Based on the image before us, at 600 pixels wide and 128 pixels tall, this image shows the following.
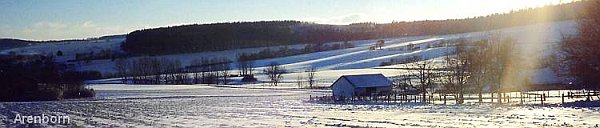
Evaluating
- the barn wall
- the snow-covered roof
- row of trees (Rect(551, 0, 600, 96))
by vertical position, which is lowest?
the barn wall

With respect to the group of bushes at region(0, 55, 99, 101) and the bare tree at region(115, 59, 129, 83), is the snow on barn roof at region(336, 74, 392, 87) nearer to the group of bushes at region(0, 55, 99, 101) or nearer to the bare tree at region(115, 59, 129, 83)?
the group of bushes at region(0, 55, 99, 101)

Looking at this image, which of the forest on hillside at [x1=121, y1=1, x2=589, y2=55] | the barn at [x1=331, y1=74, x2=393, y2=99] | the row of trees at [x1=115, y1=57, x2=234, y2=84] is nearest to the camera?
the barn at [x1=331, y1=74, x2=393, y2=99]

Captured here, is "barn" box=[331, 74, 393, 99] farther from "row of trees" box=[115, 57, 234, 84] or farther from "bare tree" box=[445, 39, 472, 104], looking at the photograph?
"row of trees" box=[115, 57, 234, 84]

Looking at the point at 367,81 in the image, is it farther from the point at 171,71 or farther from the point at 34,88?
the point at 171,71

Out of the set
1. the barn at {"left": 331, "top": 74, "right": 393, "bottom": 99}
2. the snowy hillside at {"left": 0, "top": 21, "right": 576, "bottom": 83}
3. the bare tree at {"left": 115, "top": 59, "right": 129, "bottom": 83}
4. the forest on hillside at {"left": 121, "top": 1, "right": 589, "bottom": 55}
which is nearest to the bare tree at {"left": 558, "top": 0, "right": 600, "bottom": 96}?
the barn at {"left": 331, "top": 74, "right": 393, "bottom": 99}

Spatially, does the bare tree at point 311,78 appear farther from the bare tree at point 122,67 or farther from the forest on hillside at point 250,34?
the forest on hillside at point 250,34

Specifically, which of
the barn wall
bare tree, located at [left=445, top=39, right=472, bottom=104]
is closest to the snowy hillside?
the barn wall

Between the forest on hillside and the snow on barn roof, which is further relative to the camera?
the forest on hillside

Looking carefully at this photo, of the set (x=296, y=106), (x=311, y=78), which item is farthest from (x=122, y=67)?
(x=296, y=106)

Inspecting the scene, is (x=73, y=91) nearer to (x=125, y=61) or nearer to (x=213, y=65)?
(x=213, y=65)

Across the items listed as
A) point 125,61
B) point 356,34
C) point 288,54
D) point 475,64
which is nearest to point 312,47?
point 288,54

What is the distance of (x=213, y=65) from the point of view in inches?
5477

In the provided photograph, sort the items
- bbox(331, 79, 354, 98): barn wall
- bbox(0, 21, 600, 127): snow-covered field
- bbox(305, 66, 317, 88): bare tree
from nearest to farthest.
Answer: bbox(0, 21, 600, 127): snow-covered field, bbox(331, 79, 354, 98): barn wall, bbox(305, 66, 317, 88): bare tree

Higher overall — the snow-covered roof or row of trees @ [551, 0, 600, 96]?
row of trees @ [551, 0, 600, 96]
